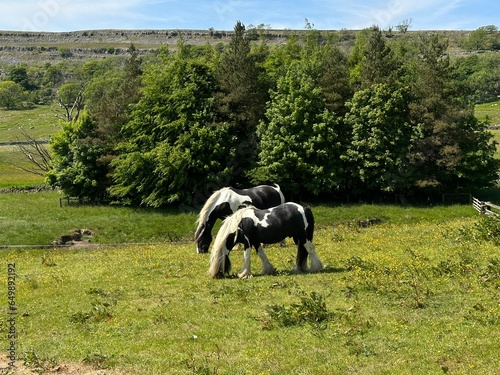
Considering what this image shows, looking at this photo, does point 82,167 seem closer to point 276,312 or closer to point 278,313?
point 276,312

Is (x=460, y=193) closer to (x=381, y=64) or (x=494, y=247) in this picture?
(x=381, y=64)

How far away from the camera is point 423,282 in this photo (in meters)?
17.6

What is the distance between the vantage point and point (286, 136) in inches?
2046

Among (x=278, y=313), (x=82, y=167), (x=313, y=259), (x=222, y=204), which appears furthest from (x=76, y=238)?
(x=278, y=313)

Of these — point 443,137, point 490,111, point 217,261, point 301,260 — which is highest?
point 490,111

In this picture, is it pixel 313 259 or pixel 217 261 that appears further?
pixel 313 259

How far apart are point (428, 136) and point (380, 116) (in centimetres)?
590

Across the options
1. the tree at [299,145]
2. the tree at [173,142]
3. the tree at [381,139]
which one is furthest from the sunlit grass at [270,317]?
the tree at [381,139]

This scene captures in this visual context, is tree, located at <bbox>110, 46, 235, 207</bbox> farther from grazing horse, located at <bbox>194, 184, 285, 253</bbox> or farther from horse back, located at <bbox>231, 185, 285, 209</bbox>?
grazing horse, located at <bbox>194, 184, 285, 253</bbox>

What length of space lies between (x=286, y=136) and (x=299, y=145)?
5.05 ft

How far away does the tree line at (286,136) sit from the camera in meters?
51.9

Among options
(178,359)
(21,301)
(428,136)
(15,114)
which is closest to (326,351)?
(178,359)

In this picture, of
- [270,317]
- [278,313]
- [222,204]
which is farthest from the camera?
[222,204]

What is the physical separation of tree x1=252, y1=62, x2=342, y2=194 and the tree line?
0.38 ft
